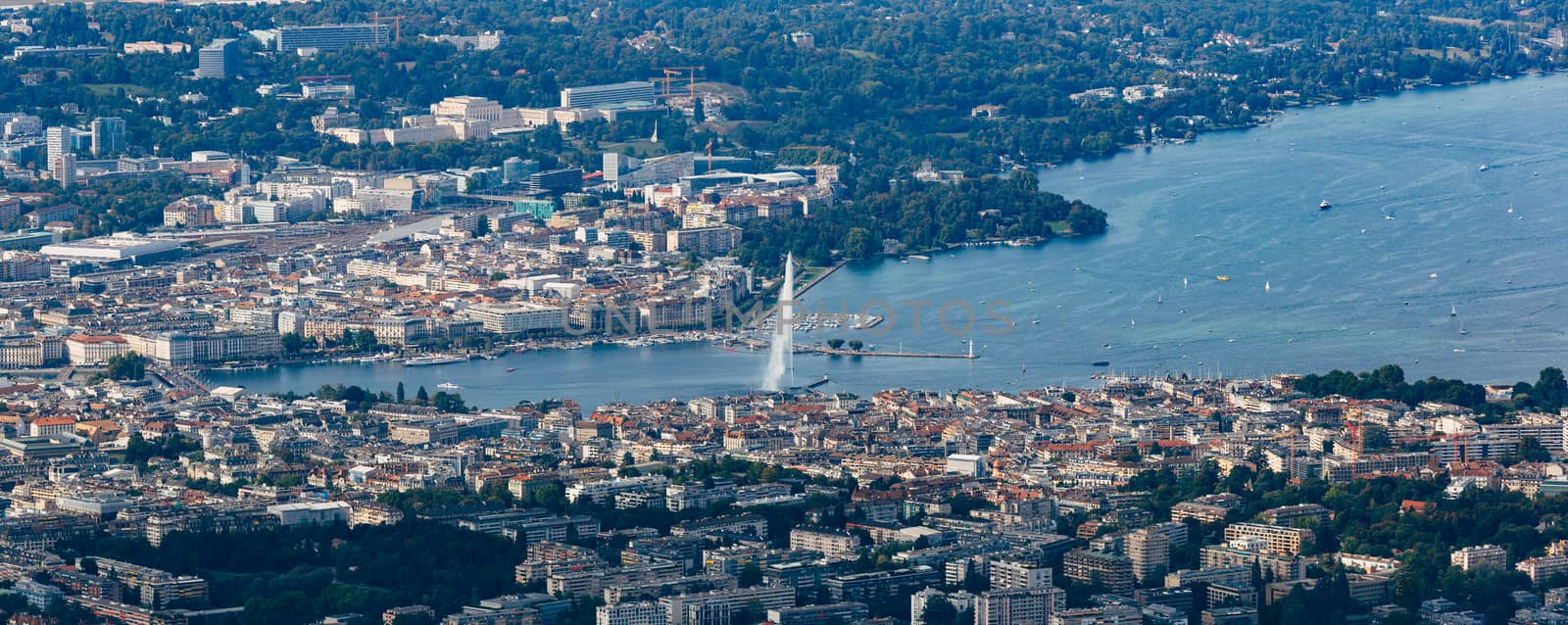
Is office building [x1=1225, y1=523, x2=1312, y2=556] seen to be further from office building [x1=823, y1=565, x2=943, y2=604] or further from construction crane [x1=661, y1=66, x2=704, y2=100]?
construction crane [x1=661, y1=66, x2=704, y2=100]

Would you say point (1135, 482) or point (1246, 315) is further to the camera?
point (1246, 315)

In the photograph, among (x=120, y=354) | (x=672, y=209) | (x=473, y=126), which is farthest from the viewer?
(x=473, y=126)

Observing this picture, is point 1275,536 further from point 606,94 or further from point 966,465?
point 606,94

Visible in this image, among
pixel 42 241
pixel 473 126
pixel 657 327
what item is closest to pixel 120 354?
pixel 657 327

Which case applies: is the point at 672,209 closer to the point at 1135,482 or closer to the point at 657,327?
the point at 657,327

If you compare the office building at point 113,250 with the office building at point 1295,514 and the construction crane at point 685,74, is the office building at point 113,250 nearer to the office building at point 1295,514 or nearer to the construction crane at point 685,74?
the construction crane at point 685,74

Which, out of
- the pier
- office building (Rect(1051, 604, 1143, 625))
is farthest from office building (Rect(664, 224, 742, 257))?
office building (Rect(1051, 604, 1143, 625))
